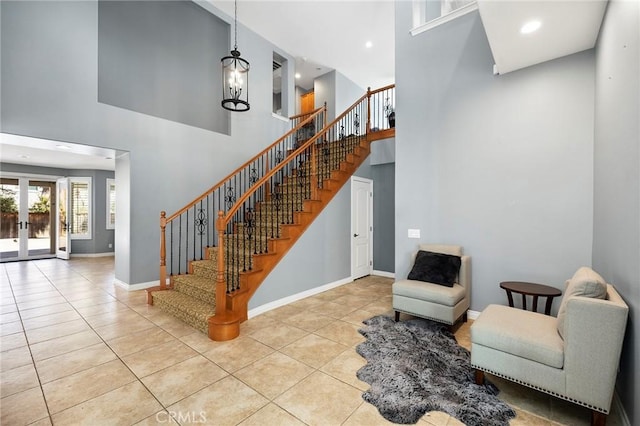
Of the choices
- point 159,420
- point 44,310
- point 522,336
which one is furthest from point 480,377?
point 44,310

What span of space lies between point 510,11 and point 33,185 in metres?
12.3

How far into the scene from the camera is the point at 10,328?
337cm

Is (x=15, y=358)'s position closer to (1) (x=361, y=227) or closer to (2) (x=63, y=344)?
(2) (x=63, y=344)

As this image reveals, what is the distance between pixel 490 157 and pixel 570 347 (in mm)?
2394

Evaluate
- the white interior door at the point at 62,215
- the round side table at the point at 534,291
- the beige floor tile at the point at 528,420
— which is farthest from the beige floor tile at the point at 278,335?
the white interior door at the point at 62,215

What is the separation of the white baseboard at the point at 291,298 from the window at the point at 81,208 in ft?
28.0

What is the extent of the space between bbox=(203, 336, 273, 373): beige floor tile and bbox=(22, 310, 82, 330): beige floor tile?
7.60 ft

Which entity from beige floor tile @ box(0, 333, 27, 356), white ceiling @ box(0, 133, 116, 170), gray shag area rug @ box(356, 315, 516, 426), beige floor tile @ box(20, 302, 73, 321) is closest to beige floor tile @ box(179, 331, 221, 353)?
gray shag area rug @ box(356, 315, 516, 426)

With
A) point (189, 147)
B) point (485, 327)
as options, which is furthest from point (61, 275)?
point (485, 327)

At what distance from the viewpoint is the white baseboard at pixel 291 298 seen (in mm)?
3771

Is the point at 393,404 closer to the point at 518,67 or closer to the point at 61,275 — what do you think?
the point at 518,67

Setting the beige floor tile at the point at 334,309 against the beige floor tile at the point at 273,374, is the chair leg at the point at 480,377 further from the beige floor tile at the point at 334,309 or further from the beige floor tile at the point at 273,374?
the beige floor tile at the point at 334,309

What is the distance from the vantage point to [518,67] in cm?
329

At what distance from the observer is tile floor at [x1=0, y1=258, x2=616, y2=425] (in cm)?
193
